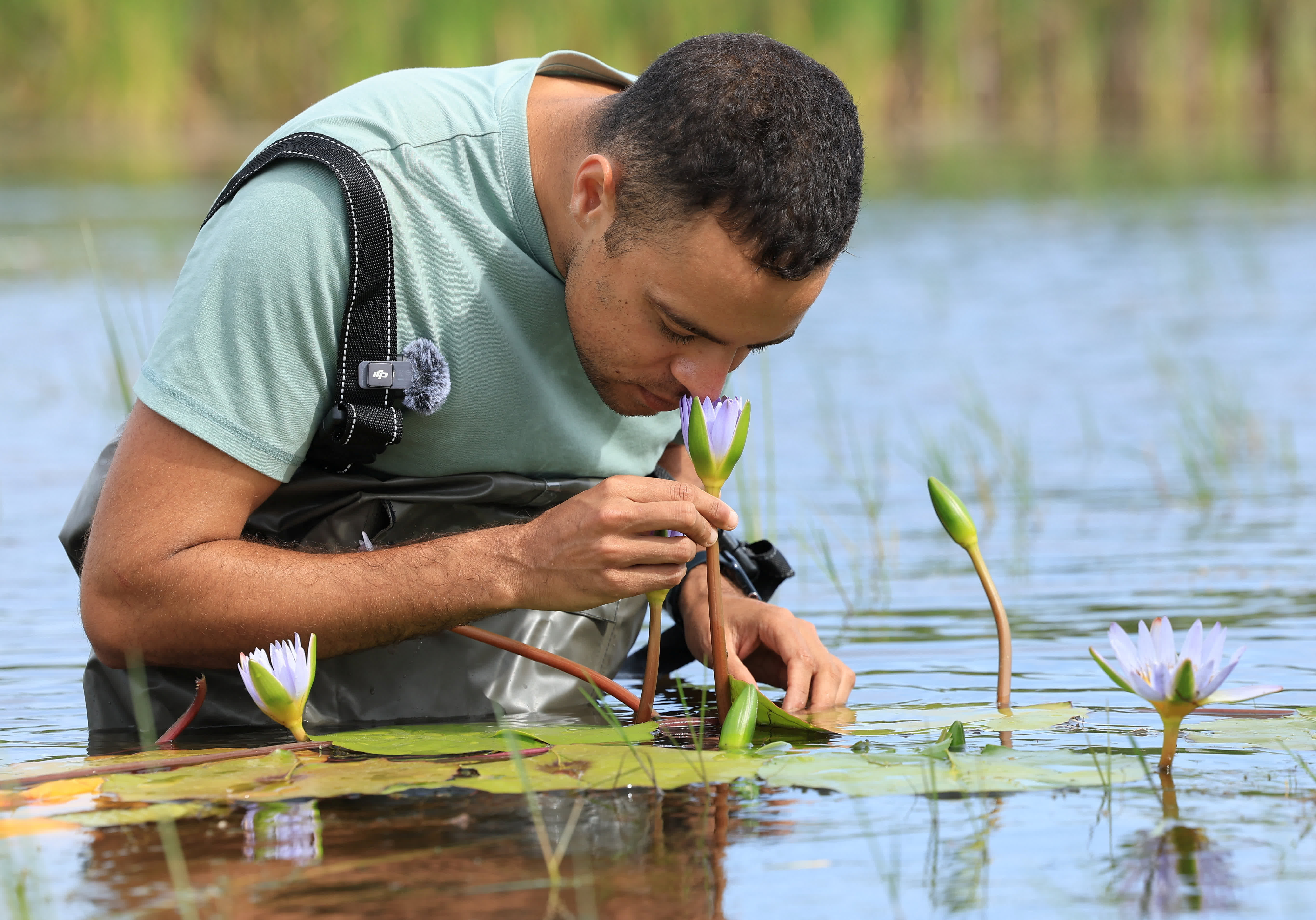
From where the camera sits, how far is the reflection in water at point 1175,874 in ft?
6.19

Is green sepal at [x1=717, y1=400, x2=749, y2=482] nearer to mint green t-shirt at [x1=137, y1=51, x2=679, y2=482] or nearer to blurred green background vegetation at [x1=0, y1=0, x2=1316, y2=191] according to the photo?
mint green t-shirt at [x1=137, y1=51, x2=679, y2=482]

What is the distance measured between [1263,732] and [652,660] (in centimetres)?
96

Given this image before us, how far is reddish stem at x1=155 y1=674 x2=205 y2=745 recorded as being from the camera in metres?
2.63

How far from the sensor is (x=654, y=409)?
9.55 ft

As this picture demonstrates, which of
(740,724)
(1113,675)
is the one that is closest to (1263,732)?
(1113,675)

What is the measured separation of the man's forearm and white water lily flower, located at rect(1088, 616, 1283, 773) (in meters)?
0.93

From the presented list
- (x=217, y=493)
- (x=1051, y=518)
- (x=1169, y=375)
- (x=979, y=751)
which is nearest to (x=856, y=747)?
(x=979, y=751)

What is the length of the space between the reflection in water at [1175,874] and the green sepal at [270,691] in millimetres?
1186

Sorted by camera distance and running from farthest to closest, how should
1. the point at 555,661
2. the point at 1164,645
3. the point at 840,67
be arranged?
the point at 840,67 → the point at 555,661 → the point at 1164,645

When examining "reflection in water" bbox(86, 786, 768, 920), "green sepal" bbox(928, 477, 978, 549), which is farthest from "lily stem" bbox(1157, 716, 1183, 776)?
"reflection in water" bbox(86, 786, 768, 920)

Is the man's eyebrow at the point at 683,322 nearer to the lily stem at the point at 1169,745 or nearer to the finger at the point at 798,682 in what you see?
the finger at the point at 798,682

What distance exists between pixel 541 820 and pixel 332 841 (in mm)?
264

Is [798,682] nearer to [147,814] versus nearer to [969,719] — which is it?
[969,719]

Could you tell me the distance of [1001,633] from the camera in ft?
9.00
